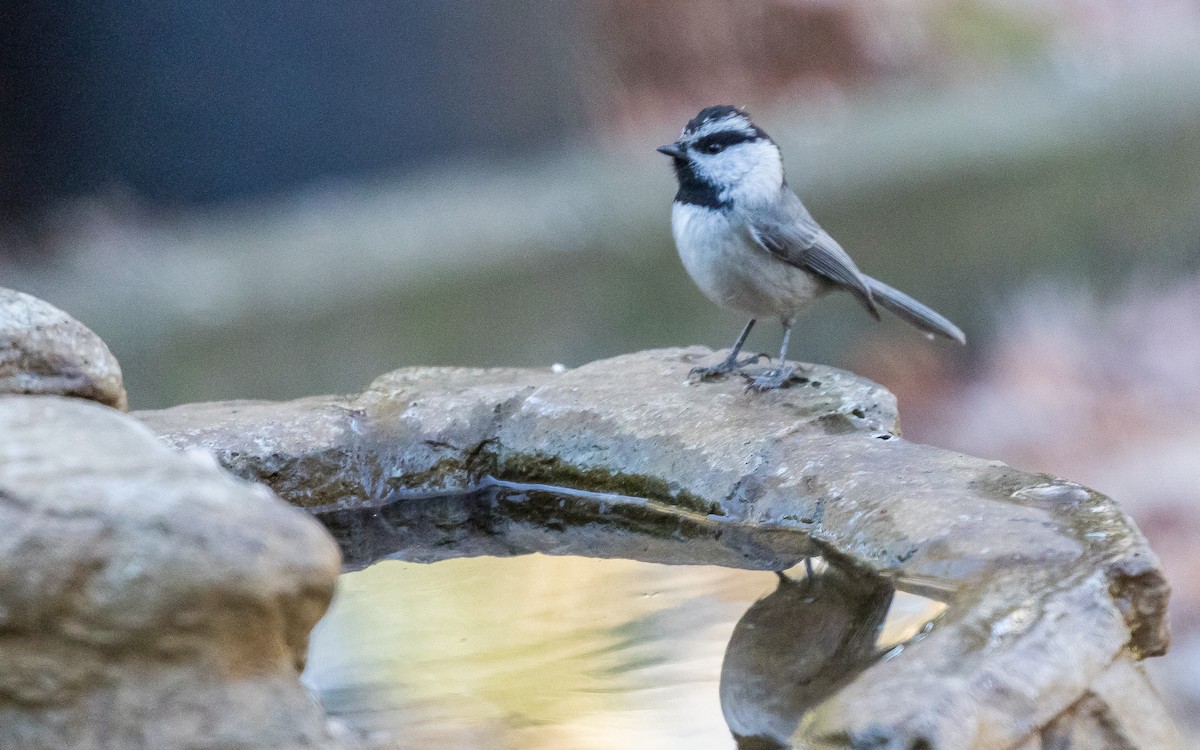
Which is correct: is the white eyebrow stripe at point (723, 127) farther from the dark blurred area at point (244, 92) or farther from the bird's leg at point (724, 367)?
the dark blurred area at point (244, 92)

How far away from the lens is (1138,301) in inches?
298

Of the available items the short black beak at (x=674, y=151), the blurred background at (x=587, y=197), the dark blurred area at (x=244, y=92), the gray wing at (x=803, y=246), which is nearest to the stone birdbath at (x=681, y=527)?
the gray wing at (x=803, y=246)

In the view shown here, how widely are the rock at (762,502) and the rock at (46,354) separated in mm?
299

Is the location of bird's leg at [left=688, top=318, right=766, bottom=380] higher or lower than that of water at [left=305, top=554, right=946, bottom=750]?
higher

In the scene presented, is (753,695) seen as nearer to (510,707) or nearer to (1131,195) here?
(510,707)

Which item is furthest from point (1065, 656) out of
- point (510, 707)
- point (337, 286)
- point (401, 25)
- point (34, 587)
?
point (401, 25)

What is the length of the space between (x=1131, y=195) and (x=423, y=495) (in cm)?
549

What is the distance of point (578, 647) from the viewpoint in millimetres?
2418

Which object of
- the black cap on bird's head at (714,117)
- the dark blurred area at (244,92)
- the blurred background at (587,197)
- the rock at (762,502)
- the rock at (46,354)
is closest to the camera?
the rock at (762,502)

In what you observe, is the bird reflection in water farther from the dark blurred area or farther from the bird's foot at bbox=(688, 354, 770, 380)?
the dark blurred area

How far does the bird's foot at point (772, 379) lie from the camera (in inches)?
124

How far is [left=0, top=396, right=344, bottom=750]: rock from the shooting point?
1.59 meters

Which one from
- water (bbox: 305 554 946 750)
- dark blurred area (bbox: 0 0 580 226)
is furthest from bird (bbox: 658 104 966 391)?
dark blurred area (bbox: 0 0 580 226)

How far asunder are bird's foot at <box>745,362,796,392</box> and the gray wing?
38 centimetres
